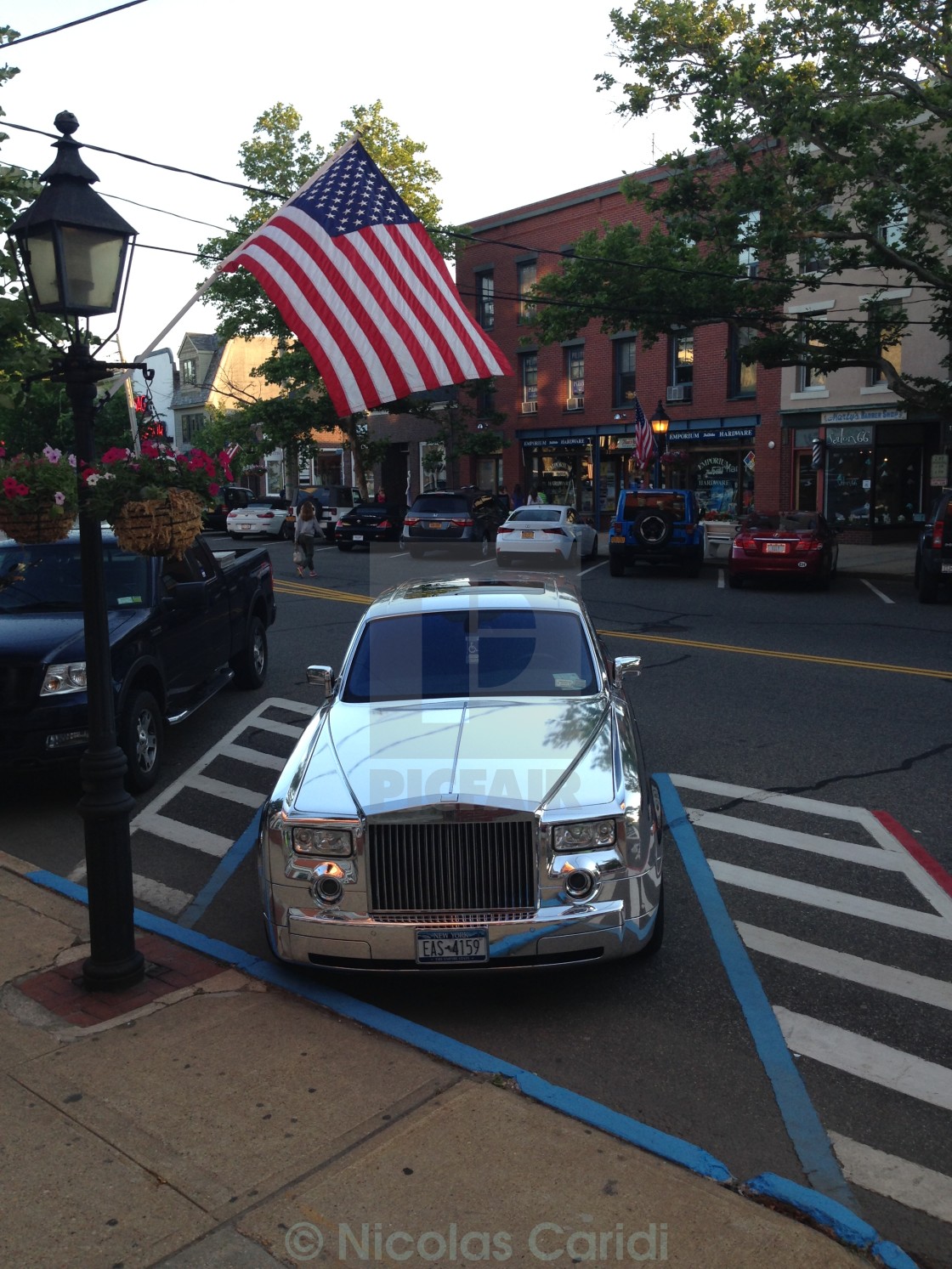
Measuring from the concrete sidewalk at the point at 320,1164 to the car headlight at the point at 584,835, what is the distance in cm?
101

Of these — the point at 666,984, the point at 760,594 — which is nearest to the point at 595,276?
the point at 760,594

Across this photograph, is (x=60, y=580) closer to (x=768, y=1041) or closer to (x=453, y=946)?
(x=453, y=946)

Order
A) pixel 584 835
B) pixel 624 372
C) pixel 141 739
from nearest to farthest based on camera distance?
pixel 584 835, pixel 141 739, pixel 624 372

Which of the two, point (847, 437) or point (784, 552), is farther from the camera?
point (847, 437)

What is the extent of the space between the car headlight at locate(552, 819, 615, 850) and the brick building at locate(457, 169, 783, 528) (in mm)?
29363

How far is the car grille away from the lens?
4.85 meters

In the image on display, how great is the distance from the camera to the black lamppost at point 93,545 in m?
5.23

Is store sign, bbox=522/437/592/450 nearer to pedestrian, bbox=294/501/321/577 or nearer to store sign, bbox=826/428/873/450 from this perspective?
store sign, bbox=826/428/873/450

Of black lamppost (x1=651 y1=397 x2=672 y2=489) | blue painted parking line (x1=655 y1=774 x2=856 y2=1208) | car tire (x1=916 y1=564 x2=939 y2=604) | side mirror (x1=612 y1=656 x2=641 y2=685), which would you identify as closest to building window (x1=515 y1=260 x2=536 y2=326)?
black lamppost (x1=651 y1=397 x2=672 y2=489)

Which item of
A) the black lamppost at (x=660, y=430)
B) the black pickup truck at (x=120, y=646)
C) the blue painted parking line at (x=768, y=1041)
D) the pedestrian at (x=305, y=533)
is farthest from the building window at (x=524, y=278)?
the blue painted parking line at (x=768, y=1041)

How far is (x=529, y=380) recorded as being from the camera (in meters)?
43.1

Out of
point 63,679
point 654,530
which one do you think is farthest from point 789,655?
point 654,530

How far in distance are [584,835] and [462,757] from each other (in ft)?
2.46

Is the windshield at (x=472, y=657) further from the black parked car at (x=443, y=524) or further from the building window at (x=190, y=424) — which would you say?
the building window at (x=190, y=424)
